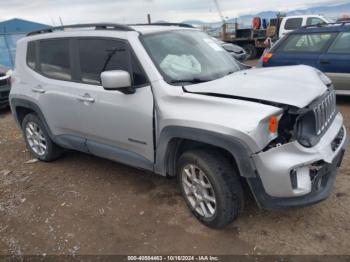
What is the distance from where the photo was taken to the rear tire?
4954mm

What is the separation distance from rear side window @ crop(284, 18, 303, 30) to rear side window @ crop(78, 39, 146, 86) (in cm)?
1284

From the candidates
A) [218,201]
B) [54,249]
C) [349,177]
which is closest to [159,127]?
[218,201]

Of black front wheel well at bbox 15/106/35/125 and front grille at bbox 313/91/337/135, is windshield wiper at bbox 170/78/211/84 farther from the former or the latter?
black front wheel well at bbox 15/106/35/125

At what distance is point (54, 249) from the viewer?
3215 mm

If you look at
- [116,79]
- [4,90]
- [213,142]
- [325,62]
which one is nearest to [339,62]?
[325,62]

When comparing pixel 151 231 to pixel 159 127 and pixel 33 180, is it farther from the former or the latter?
pixel 33 180

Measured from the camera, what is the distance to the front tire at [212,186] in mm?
2975

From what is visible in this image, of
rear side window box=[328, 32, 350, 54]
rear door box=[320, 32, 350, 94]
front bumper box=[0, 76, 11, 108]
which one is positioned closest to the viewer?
rear door box=[320, 32, 350, 94]

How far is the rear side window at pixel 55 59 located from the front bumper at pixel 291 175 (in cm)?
258

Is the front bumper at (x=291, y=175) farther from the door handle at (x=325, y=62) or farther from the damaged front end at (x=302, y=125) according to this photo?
the door handle at (x=325, y=62)

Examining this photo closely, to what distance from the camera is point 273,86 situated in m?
3.04

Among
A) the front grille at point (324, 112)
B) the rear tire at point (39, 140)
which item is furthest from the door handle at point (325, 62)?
the rear tire at point (39, 140)

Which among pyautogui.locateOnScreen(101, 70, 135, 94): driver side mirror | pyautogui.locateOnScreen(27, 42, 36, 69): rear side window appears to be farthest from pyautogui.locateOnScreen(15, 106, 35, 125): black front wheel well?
pyautogui.locateOnScreen(101, 70, 135, 94): driver side mirror

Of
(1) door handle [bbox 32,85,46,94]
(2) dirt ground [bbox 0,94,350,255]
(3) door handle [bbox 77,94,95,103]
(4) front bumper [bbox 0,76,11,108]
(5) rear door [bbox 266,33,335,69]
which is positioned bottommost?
(4) front bumper [bbox 0,76,11,108]
